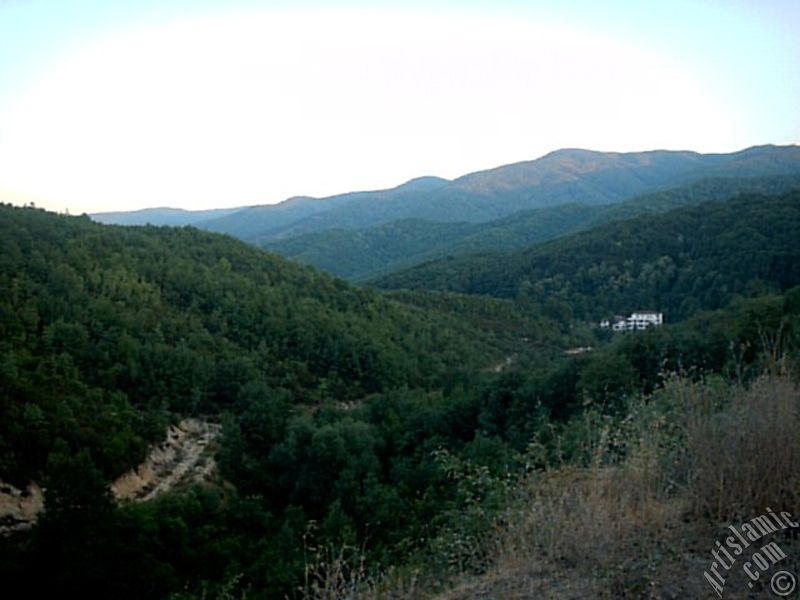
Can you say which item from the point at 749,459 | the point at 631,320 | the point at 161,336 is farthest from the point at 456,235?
the point at 749,459

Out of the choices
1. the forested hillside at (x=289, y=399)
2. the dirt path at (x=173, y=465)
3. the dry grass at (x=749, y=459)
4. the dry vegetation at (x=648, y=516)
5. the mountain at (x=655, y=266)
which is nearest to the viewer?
the dry vegetation at (x=648, y=516)

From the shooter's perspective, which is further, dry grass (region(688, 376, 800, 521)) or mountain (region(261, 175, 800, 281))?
mountain (region(261, 175, 800, 281))

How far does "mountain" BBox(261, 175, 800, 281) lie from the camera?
98062 millimetres

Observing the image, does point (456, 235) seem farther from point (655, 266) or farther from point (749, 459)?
point (749, 459)

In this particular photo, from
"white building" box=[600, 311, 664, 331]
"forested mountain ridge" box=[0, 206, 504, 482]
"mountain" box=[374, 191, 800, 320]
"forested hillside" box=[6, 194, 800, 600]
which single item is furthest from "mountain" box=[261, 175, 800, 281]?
"forested mountain ridge" box=[0, 206, 504, 482]

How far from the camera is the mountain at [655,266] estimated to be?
45.7 m

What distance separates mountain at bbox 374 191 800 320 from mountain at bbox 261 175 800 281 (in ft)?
84.4

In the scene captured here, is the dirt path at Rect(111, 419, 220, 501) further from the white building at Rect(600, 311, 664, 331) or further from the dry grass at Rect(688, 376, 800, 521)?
the white building at Rect(600, 311, 664, 331)

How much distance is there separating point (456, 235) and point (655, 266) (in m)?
76.4

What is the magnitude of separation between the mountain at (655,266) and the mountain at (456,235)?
2573 centimetres

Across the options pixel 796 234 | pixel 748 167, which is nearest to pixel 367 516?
pixel 796 234

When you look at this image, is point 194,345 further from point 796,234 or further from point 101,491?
point 796,234

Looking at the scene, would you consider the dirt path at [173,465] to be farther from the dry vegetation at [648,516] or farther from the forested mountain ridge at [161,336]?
the dry vegetation at [648,516]

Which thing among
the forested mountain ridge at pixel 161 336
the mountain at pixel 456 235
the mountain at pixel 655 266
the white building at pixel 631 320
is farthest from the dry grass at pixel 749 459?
the mountain at pixel 456 235
